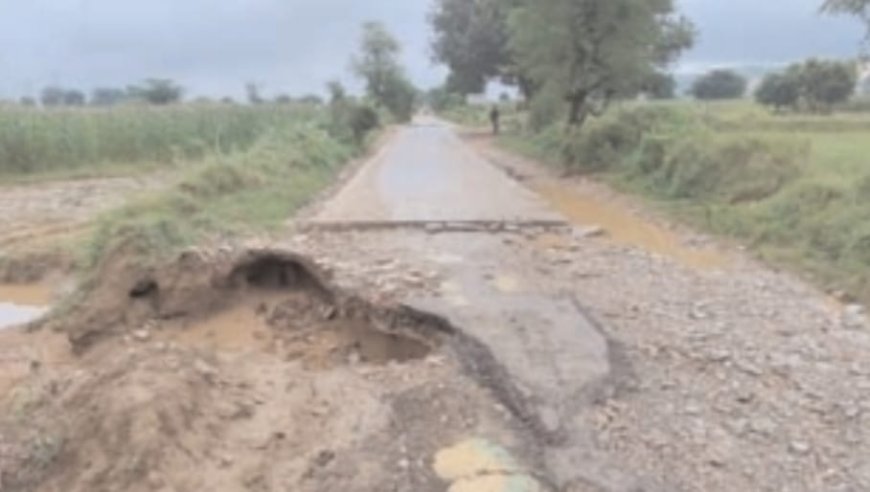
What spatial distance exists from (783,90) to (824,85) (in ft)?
9.52

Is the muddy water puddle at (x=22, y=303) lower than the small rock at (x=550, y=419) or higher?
lower

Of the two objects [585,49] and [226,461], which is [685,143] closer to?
[585,49]

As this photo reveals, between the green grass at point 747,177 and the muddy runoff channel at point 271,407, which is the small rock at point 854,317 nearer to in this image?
the green grass at point 747,177

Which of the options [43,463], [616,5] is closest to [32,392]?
[43,463]

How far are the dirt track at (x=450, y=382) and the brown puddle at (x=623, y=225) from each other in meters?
1.20

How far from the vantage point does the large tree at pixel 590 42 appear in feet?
79.3

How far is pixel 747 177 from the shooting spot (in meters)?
16.4

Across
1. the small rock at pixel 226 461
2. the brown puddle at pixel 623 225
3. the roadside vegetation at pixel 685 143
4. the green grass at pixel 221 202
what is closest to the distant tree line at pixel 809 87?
Answer: the roadside vegetation at pixel 685 143

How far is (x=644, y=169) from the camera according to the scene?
67.0 ft

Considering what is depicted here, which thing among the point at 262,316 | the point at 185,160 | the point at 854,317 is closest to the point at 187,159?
the point at 185,160

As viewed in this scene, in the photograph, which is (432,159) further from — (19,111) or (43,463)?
(43,463)

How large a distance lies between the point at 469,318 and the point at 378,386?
1.45 metres

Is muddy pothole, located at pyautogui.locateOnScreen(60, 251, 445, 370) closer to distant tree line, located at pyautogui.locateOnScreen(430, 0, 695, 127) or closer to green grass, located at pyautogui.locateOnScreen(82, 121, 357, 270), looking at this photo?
green grass, located at pyautogui.locateOnScreen(82, 121, 357, 270)

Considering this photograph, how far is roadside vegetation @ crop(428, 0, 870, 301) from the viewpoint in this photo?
12.6 metres
